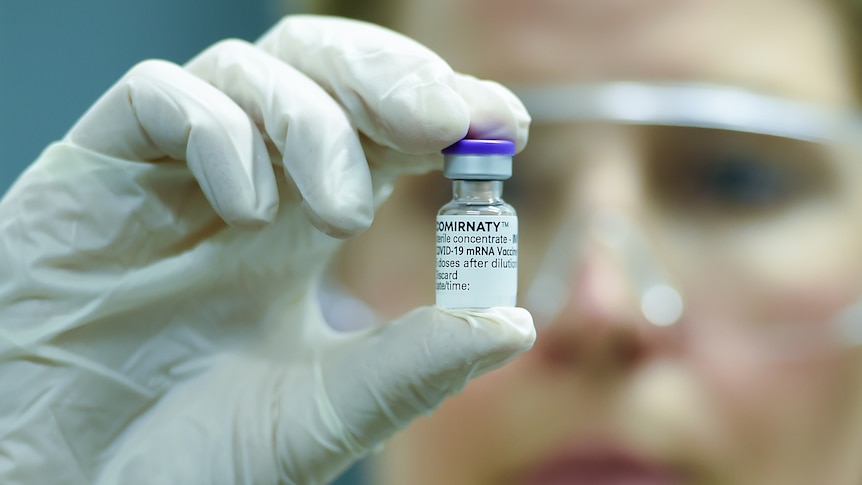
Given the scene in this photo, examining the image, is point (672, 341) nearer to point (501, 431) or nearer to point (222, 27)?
point (501, 431)

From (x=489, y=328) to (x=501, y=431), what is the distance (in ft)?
1.91

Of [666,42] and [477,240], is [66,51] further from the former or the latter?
[477,240]

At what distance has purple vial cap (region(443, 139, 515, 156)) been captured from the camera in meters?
0.77

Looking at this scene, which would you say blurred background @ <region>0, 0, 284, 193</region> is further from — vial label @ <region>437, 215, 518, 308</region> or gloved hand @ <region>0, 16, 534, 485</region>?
vial label @ <region>437, 215, 518, 308</region>

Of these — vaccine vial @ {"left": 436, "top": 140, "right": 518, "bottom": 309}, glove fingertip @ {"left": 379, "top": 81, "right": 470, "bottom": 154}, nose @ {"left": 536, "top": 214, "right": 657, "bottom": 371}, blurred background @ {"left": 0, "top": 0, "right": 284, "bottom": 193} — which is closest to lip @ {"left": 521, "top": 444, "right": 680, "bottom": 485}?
nose @ {"left": 536, "top": 214, "right": 657, "bottom": 371}

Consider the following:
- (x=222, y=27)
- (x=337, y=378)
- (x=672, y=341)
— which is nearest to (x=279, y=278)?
(x=337, y=378)

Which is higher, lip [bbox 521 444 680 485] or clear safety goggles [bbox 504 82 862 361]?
clear safety goggles [bbox 504 82 862 361]

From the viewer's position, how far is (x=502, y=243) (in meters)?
0.77

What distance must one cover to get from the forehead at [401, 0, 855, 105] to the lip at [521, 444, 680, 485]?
608 mm

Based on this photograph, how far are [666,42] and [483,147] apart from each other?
695mm

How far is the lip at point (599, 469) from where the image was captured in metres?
1.27

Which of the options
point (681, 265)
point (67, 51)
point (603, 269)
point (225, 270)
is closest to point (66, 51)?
point (67, 51)

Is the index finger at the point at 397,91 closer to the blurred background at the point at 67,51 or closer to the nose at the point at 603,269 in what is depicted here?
the nose at the point at 603,269

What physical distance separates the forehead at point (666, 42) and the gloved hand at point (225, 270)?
19.1 inches
